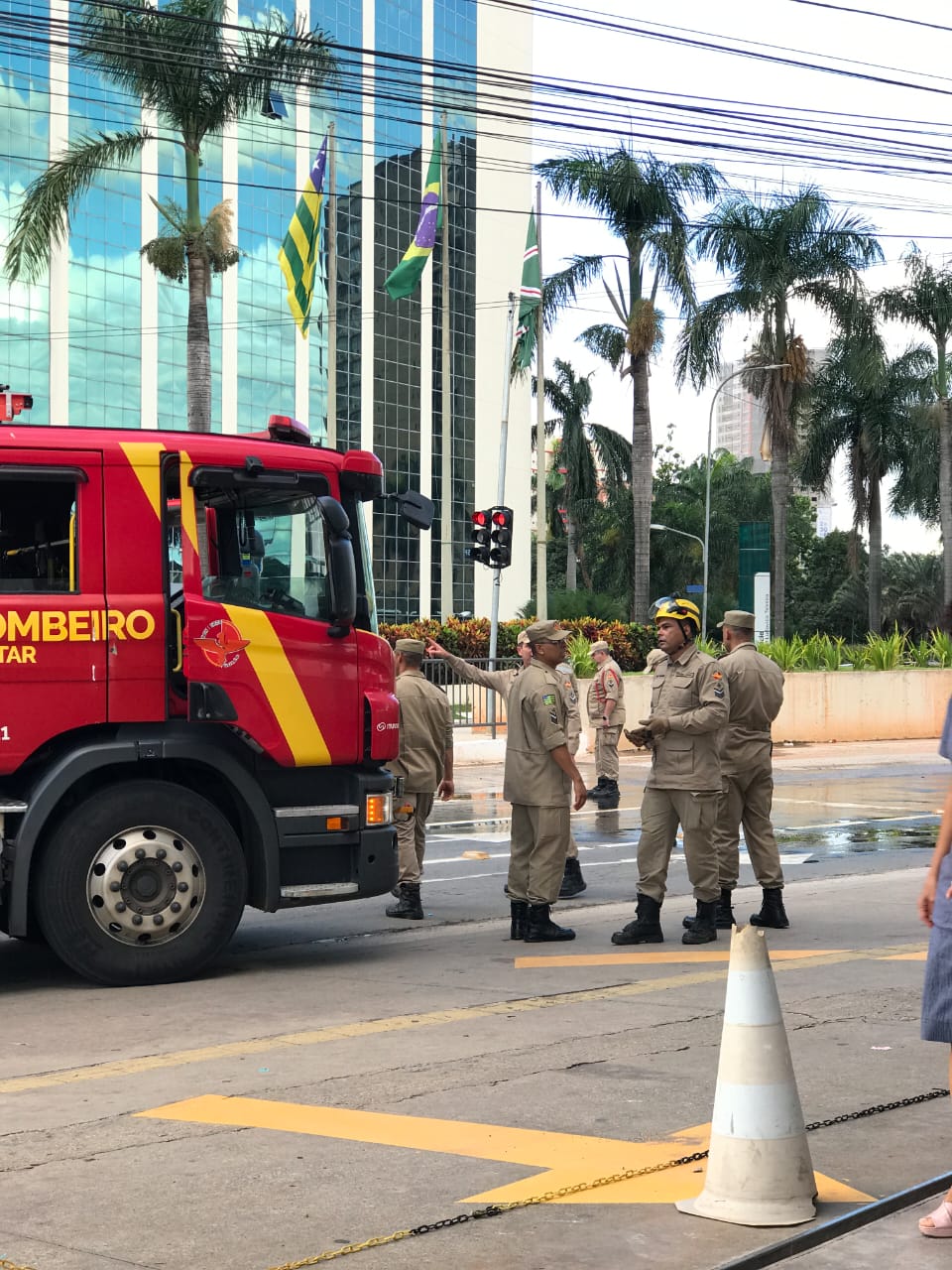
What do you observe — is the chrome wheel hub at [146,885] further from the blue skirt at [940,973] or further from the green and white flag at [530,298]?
the green and white flag at [530,298]

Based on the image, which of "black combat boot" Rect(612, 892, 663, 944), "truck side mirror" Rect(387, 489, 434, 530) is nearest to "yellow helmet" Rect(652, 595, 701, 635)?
"truck side mirror" Rect(387, 489, 434, 530)

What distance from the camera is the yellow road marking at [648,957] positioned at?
9.11 m

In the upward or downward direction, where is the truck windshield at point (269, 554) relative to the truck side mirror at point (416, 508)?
downward

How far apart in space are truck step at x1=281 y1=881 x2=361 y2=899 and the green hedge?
2320cm

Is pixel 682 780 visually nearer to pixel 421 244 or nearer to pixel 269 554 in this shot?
pixel 269 554

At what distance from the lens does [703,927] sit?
9773mm

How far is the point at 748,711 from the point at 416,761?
2.13 m

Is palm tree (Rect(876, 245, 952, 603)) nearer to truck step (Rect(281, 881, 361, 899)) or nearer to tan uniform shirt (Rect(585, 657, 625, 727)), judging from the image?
tan uniform shirt (Rect(585, 657, 625, 727))

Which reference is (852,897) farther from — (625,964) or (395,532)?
(395,532)

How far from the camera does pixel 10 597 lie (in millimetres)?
8312

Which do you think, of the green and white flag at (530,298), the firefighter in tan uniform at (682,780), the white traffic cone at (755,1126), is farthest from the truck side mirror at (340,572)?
the green and white flag at (530,298)

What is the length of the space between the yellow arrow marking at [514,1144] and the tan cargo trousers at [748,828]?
15.4 ft

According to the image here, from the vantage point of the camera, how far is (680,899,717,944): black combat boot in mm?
9742

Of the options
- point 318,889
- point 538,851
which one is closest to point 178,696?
point 318,889
